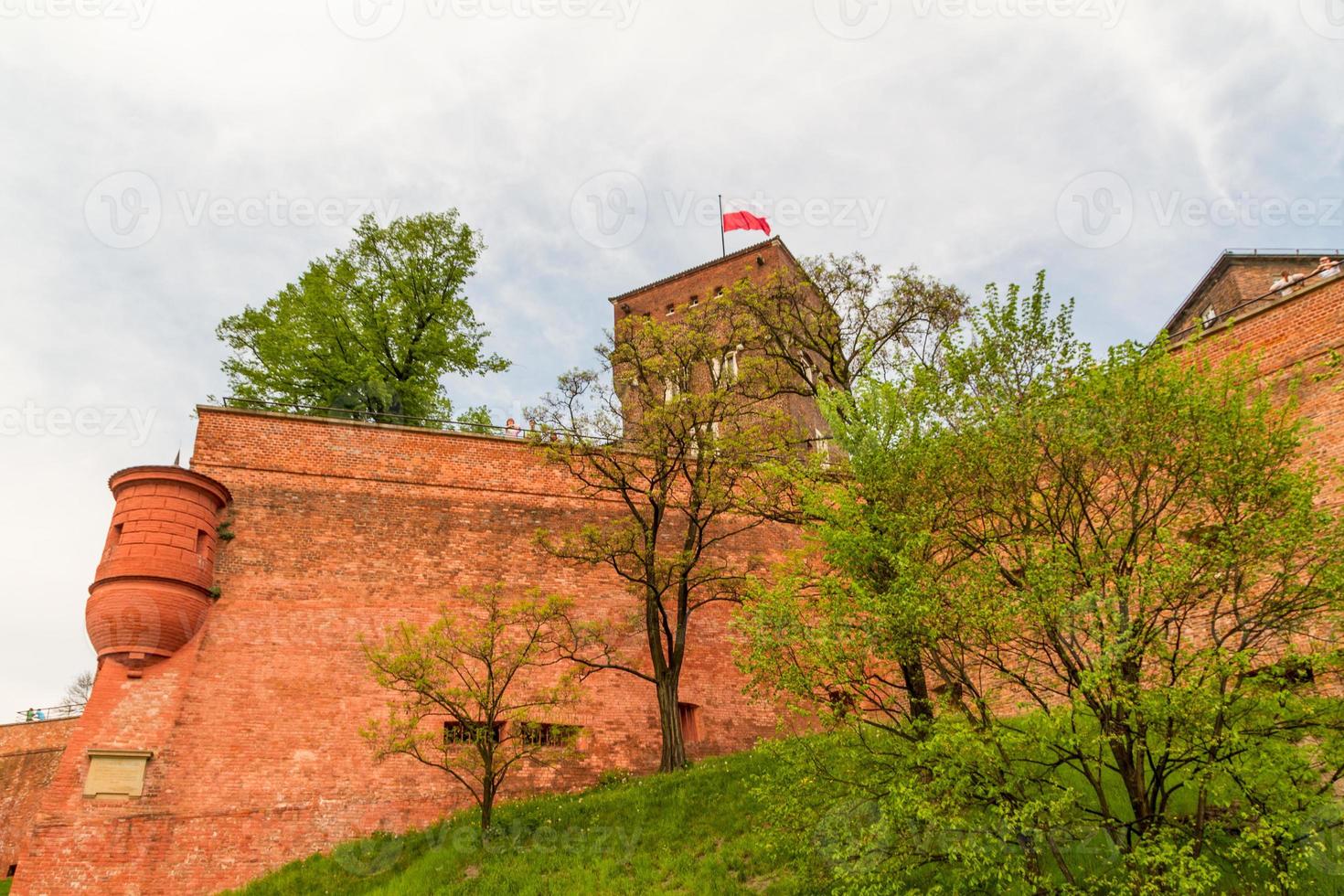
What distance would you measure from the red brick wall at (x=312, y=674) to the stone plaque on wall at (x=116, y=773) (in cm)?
13

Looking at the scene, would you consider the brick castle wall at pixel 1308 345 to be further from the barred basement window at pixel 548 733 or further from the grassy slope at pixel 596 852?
the barred basement window at pixel 548 733

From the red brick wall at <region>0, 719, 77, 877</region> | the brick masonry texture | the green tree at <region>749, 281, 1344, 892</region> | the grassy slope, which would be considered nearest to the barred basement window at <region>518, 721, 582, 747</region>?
the brick masonry texture

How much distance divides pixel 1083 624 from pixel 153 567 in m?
14.6

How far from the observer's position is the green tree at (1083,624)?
28.0 feet

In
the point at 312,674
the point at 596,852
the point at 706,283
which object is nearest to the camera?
the point at 596,852

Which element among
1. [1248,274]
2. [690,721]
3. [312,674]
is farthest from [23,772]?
[1248,274]

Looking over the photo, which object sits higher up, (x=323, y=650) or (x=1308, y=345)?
(x=1308, y=345)

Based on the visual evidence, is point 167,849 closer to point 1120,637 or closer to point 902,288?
point 1120,637

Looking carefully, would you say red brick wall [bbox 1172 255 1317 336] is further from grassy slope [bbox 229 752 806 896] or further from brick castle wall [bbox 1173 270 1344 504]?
grassy slope [bbox 229 752 806 896]

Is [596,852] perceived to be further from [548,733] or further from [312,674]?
[312,674]

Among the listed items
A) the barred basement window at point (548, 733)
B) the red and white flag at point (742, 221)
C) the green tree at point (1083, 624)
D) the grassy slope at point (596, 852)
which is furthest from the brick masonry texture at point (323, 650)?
the red and white flag at point (742, 221)

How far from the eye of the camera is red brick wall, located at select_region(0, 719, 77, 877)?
85.8 feet

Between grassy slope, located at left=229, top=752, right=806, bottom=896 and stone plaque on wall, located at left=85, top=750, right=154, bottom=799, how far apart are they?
8.71 ft

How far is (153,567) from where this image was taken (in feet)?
51.3
